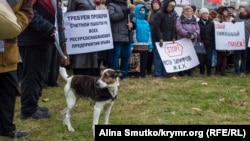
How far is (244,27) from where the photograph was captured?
1169cm

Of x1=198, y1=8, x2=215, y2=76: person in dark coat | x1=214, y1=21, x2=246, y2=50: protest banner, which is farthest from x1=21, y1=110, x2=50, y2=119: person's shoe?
x1=214, y1=21, x2=246, y2=50: protest banner

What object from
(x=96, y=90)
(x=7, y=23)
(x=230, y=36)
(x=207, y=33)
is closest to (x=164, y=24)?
(x=207, y=33)

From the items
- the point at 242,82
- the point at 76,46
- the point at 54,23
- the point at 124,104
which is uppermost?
the point at 54,23

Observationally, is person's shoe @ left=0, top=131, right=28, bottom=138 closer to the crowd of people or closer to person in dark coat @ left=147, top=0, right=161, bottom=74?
the crowd of people

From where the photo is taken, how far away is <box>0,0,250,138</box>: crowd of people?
5.46 metres

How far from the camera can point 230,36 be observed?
38.2ft

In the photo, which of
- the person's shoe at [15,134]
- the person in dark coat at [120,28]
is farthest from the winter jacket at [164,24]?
the person's shoe at [15,134]

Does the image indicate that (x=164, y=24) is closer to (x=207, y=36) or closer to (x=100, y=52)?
(x=207, y=36)

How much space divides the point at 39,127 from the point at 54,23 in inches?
54.2

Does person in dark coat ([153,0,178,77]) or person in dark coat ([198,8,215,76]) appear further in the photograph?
person in dark coat ([198,8,215,76])

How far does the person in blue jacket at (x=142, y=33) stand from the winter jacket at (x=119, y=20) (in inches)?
21.2

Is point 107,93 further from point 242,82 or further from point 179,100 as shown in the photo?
point 242,82

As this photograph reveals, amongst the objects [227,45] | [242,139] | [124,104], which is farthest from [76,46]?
[242,139]

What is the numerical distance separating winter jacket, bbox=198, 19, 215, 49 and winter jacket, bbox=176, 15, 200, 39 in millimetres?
322
